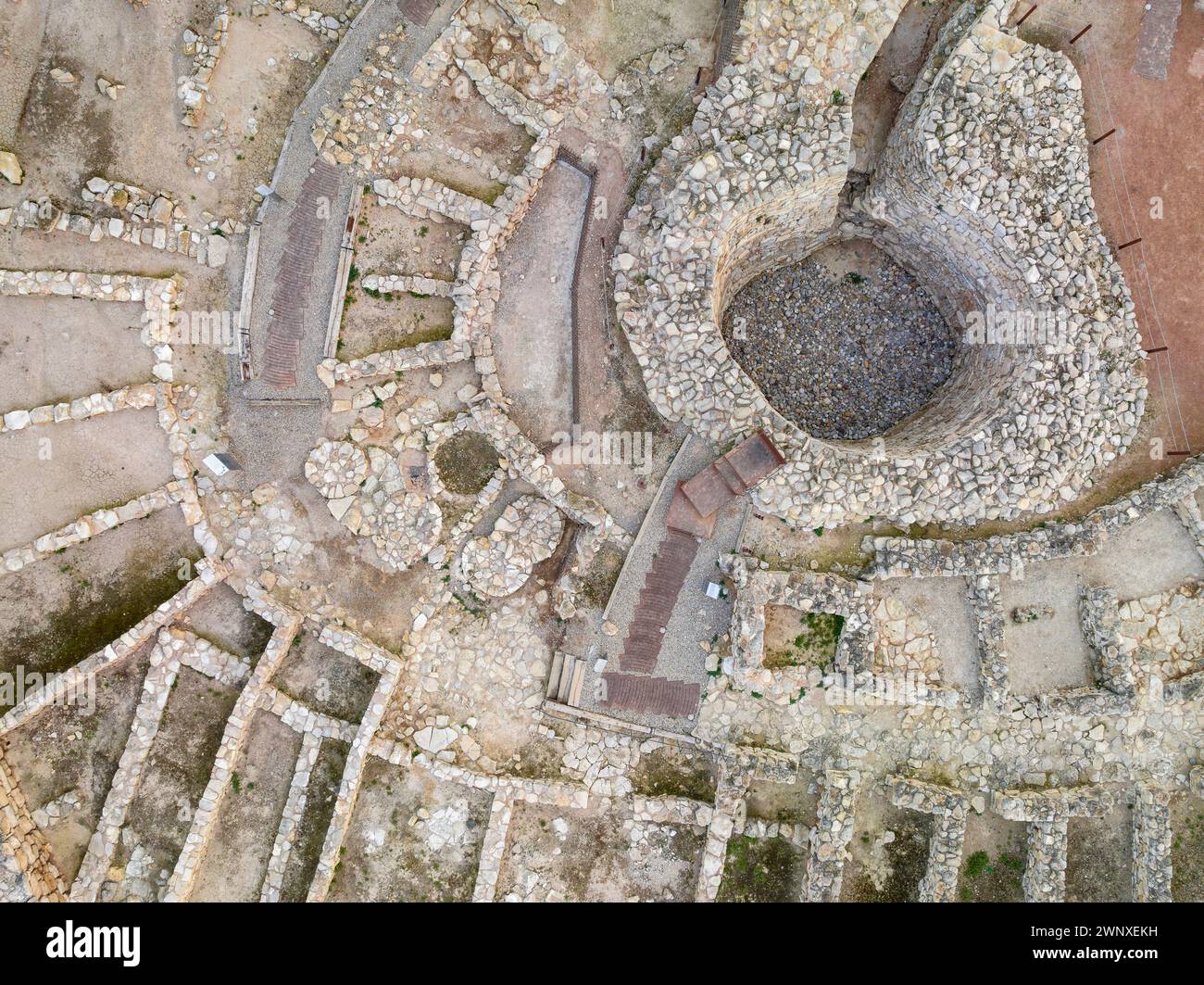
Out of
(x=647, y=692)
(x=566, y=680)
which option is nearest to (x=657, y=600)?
(x=647, y=692)

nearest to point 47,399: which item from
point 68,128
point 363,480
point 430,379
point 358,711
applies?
point 68,128

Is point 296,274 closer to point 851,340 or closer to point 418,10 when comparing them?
point 418,10

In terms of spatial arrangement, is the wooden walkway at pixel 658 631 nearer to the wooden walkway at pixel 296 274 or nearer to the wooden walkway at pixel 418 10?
the wooden walkway at pixel 296 274

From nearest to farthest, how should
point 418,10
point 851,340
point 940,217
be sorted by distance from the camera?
1. point 418,10
2. point 940,217
3. point 851,340

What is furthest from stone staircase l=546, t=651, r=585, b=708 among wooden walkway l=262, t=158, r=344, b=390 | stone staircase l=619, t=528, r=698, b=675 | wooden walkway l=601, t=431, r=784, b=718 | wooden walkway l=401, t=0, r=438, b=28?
wooden walkway l=401, t=0, r=438, b=28

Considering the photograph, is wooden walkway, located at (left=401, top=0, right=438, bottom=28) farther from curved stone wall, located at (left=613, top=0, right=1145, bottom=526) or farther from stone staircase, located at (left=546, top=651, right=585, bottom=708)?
stone staircase, located at (left=546, top=651, right=585, bottom=708)

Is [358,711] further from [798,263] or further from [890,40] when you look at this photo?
[890,40]
